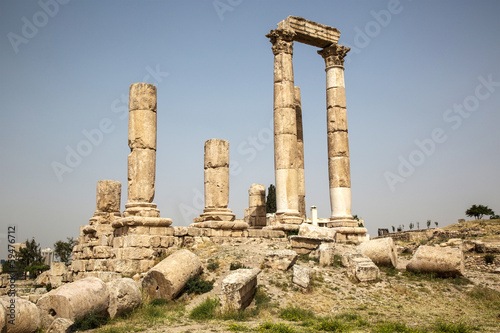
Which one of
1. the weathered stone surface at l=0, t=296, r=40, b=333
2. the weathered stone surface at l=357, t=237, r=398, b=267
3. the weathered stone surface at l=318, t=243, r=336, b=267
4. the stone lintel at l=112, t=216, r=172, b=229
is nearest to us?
the weathered stone surface at l=0, t=296, r=40, b=333

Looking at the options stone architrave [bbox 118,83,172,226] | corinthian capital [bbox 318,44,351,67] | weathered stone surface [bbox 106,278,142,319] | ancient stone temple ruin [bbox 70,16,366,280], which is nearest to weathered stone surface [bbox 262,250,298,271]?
ancient stone temple ruin [bbox 70,16,366,280]

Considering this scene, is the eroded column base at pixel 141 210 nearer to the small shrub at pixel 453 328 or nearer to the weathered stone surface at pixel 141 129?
the weathered stone surface at pixel 141 129

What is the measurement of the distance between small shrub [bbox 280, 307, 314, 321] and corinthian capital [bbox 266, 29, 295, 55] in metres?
13.0

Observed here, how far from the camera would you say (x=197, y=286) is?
1203 cm

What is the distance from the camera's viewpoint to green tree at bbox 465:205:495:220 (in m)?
44.7

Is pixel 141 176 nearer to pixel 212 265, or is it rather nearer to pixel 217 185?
pixel 217 185

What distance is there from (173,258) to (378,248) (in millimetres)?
6204

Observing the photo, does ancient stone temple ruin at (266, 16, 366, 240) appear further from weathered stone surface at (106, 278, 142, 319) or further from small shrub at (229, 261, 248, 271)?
weathered stone surface at (106, 278, 142, 319)

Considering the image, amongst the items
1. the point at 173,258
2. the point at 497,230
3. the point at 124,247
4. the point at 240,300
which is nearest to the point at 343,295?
the point at 240,300

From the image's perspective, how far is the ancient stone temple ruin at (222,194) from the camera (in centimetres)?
A: 1538

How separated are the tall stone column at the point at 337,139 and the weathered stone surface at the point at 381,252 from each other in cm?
572

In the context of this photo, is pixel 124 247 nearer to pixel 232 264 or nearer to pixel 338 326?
pixel 232 264

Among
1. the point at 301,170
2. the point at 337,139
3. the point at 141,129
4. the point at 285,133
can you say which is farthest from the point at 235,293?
the point at 301,170

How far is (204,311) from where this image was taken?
10477mm
